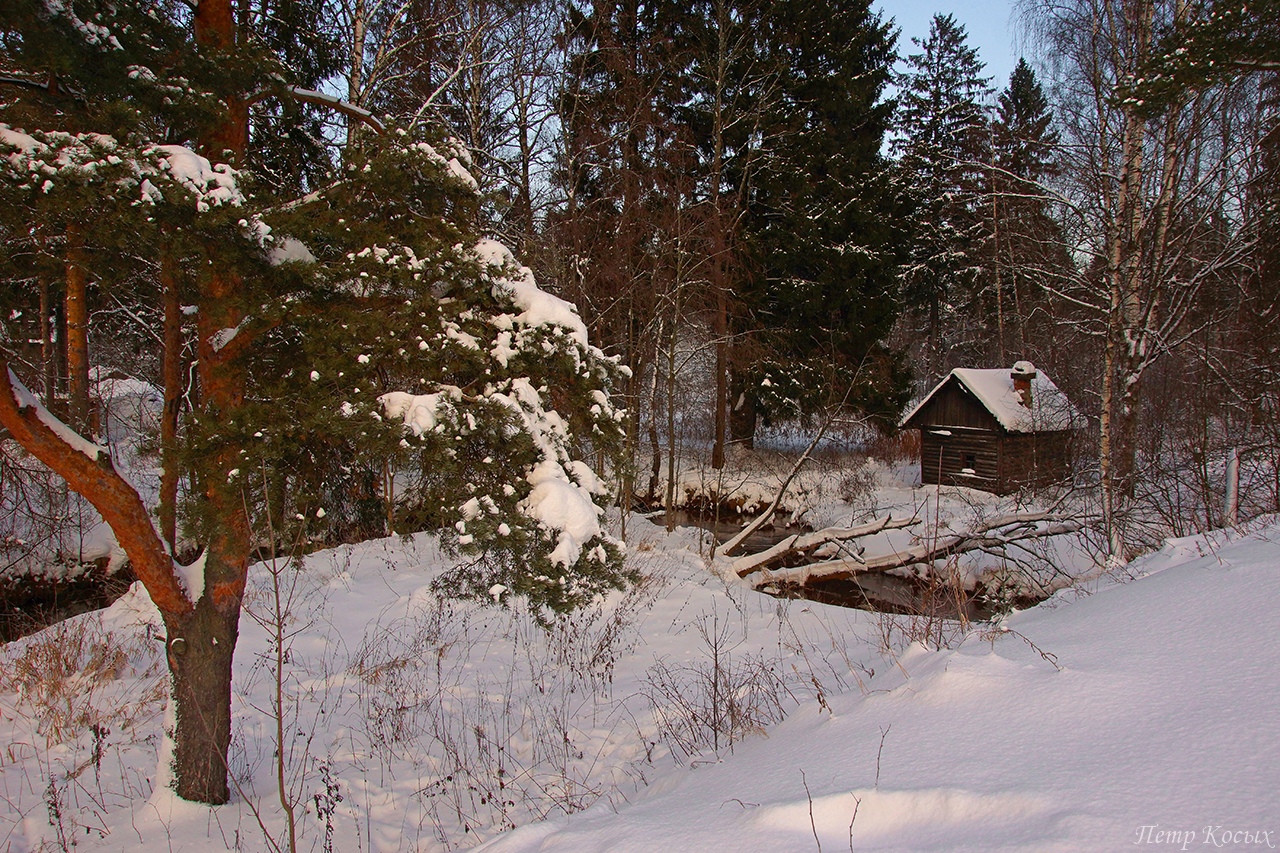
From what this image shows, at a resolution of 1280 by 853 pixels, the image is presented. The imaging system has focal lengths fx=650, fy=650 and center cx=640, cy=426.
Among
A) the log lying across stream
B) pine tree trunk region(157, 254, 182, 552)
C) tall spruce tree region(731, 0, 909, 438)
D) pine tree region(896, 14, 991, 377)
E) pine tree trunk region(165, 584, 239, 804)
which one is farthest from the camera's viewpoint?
pine tree region(896, 14, 991, 377)

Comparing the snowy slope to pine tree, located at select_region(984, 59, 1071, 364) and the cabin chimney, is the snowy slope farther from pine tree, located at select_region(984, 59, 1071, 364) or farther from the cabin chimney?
the cabin chimney

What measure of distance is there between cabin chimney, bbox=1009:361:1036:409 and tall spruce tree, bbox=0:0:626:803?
15723 millimetres

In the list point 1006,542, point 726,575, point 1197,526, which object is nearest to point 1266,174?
point 1197,526

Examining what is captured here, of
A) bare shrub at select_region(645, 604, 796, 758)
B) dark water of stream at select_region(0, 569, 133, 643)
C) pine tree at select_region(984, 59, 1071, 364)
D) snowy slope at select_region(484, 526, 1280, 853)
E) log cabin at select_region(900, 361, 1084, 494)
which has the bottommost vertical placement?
dark water of stream at select_region(0, 569, 133, 643)

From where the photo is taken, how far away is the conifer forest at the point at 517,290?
3633mm

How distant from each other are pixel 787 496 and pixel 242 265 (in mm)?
14883

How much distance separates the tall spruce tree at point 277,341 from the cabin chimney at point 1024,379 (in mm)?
15723

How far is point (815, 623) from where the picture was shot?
7.45 m

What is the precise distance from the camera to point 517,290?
4191mm

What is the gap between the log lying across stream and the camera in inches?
379

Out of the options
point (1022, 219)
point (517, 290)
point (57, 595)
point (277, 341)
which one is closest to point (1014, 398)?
point (1022, 219)

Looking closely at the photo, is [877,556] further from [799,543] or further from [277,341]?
[277,341]

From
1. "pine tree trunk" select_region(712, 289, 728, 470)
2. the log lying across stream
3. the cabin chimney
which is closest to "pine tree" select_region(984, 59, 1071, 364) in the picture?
the cabin chimney

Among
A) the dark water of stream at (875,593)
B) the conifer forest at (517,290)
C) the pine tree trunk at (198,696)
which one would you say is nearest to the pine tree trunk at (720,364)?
the conifer forest at (517,290)
